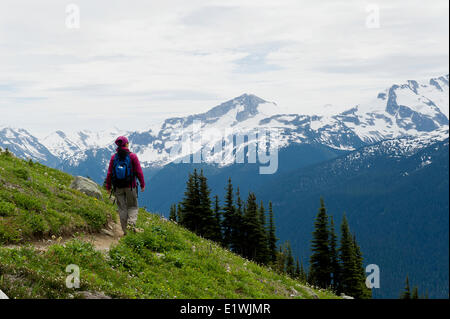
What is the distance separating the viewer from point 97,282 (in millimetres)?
10109

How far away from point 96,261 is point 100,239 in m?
4.02

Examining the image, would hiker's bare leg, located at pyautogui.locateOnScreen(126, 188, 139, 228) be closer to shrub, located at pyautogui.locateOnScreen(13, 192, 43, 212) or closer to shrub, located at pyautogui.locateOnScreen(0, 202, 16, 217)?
shrub, located at pyautogui.locateOnScreen(13, 192, 43, 212)

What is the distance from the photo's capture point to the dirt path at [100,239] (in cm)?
1320

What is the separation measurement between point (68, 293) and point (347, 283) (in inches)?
2146

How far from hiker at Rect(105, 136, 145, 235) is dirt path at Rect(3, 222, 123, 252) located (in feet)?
2.74

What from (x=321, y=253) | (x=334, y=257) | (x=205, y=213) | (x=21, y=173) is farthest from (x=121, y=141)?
(x=334, y=257)

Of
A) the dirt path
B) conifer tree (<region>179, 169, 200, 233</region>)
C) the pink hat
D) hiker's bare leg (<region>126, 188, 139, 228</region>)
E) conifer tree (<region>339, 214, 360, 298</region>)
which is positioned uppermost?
the pink hat

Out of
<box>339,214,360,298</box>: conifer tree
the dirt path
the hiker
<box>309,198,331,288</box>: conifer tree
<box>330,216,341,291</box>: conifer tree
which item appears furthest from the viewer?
<box>330,216,341,291</box>: conifer tree

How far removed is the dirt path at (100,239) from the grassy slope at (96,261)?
289mm

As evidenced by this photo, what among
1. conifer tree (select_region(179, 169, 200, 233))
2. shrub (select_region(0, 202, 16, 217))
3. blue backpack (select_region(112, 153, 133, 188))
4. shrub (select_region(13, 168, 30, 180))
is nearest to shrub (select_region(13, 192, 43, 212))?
shrub (select_region(0, 202, 16, 217))

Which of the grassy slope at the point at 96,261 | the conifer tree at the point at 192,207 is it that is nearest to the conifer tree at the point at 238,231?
the conifer tree at the point at 192,207

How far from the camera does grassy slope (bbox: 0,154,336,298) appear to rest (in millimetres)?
9766

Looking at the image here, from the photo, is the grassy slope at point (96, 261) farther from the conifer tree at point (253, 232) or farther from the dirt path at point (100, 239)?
the conifer tree at point (253, 232)

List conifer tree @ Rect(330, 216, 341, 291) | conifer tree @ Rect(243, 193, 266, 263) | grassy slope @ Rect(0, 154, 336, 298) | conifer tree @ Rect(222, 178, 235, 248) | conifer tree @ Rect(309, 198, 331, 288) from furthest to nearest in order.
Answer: conifer tree @ Rect(222, 178, 235, 248) → conifer tree @ Rect(243, 193, 266, 263) → conifer tree @ Rect(330, 216, 341, 291) → conifer tree @ Rect(309, 198, 331, 288) → grassy slope @ Rect(0, 154, 336, 298)
